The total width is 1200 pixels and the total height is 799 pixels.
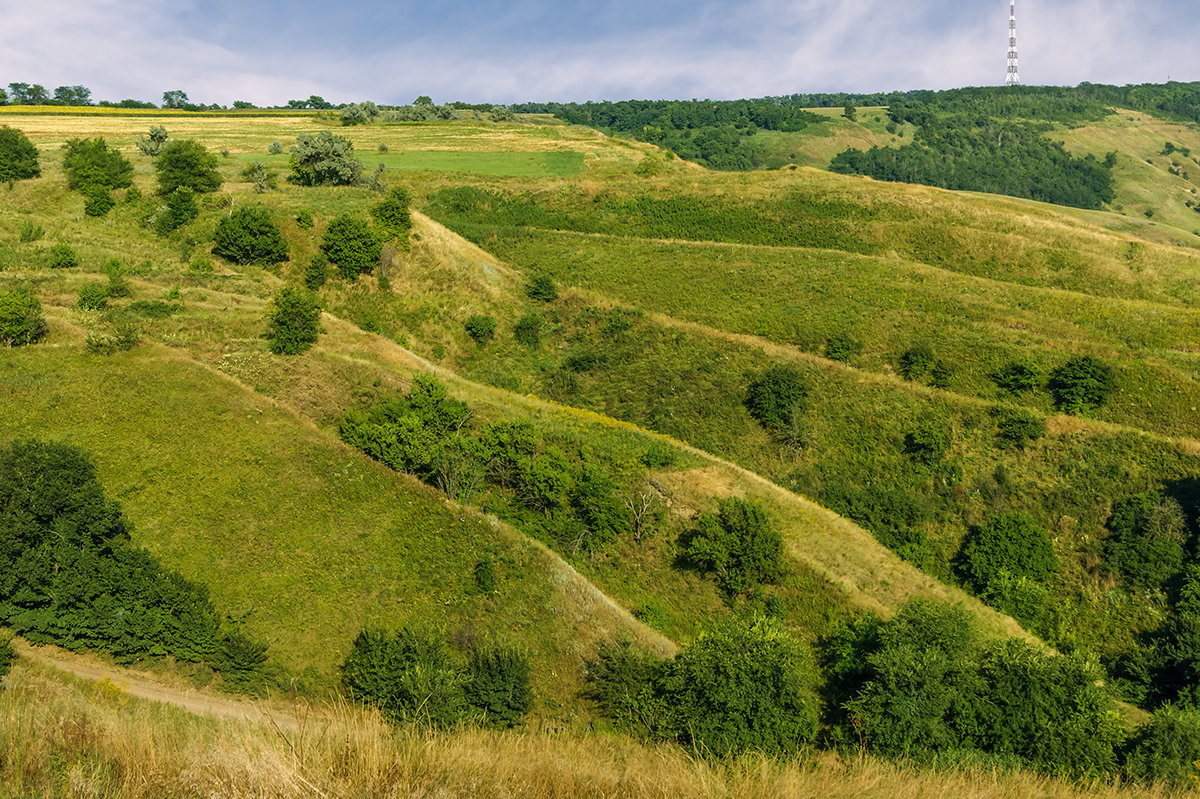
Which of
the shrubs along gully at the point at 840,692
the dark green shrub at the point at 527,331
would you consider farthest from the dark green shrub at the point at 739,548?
the dark green shrub at the point at 527,331

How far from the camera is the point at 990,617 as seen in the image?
105ft

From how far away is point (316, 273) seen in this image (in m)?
54.0

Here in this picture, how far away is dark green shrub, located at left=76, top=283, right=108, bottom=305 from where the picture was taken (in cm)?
4250

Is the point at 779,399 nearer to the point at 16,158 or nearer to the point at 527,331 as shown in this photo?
the point at 527,331

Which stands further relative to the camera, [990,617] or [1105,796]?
[990,617]

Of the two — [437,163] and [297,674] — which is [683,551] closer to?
[297,674]

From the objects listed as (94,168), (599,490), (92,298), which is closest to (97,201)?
(94,168)

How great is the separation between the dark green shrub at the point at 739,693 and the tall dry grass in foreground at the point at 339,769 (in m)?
11.4

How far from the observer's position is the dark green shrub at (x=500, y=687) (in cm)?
2177

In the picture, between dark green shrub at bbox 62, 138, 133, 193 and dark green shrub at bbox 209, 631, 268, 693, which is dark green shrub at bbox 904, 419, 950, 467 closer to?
dark green shrub at bbox 209, 631, 268, 693

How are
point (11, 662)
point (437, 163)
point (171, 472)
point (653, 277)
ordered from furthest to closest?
point (437, 163), point (653, 277), point (171, 472), point (11, 662)

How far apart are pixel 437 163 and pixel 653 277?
Result: 1802 inches

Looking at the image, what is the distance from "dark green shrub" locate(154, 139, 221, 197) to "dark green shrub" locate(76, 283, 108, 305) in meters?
23.0

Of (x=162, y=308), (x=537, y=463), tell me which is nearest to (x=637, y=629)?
(x=537, y=463)
